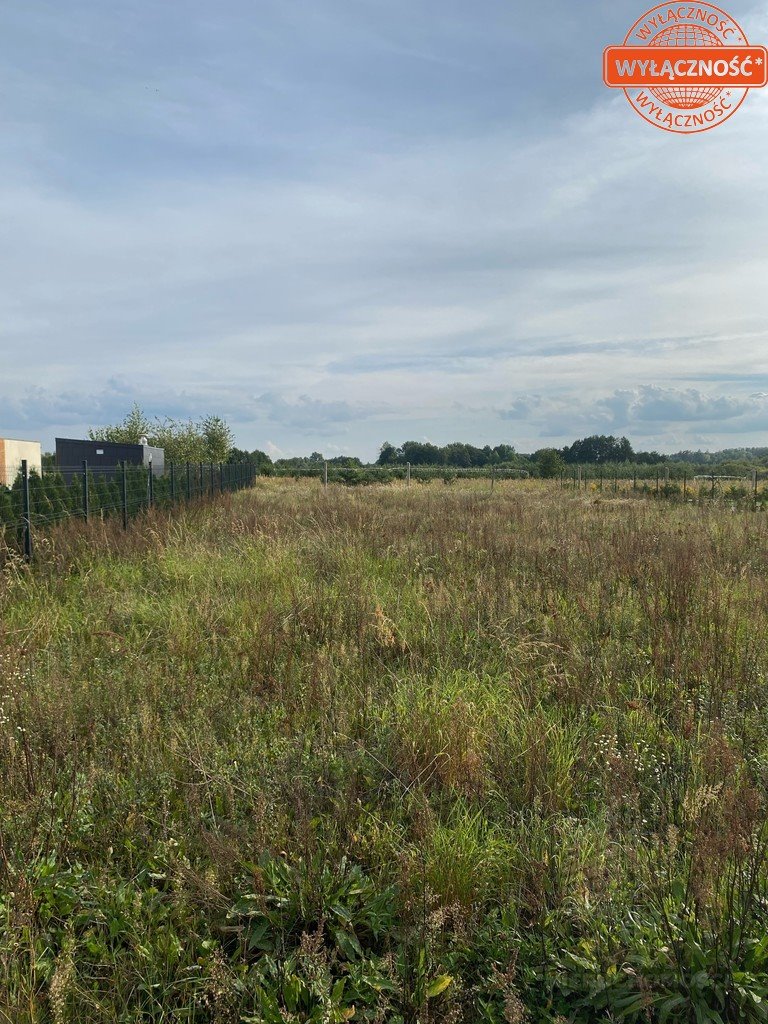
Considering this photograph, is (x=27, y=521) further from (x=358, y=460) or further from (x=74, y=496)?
(x=358, y=460)

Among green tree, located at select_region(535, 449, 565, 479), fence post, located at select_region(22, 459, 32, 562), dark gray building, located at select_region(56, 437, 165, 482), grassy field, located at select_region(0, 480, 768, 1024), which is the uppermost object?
dark gray building, located at select_region(56, 437, 165, 482)

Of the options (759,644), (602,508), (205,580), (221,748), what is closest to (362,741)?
(221,748)

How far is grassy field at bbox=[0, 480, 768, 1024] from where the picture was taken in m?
1.92

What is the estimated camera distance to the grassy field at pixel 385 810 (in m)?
1.92

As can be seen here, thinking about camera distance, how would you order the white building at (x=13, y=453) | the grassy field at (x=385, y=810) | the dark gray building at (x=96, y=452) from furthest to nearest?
the dark gray building at (x=96, y=452), the white building at (x=13, y=453), the grassy field at (x=385, y=810)

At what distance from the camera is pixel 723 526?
1119 cm

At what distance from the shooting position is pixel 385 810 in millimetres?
2828

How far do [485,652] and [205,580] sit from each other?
3441mm

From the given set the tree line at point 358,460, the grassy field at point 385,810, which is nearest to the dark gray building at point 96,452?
the tree line at point 358,460

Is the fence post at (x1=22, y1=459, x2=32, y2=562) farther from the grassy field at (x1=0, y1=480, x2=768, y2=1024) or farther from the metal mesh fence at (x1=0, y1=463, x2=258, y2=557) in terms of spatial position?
the grassy field at (x1=0, y1=480, x2=768, y2=1024)

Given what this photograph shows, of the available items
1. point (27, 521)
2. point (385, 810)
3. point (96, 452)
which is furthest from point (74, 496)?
point (96, 452)

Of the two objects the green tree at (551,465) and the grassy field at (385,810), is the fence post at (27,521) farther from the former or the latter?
the green tree at (551,465)

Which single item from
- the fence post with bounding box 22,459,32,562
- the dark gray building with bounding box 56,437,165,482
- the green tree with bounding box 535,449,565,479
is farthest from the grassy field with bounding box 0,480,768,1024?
the green tree with bounding box 535,449,565,479

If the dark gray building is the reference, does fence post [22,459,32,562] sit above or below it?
below
